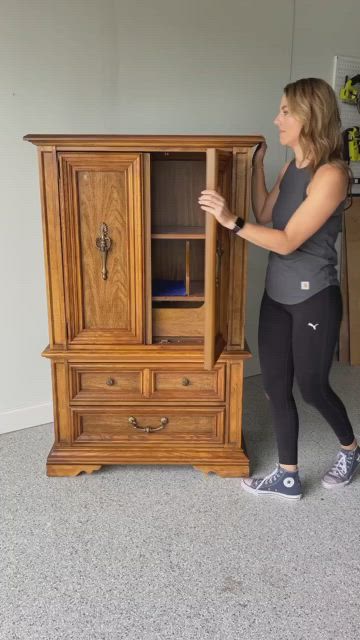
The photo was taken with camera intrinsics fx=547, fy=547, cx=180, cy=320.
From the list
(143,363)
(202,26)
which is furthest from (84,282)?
(202,26)

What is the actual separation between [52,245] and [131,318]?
42cm

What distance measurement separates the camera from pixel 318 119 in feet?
6.00

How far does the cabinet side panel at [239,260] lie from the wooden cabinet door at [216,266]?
1.1 inches

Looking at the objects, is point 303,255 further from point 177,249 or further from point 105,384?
point 105,384

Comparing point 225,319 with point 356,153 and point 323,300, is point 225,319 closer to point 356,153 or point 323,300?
point 323,300

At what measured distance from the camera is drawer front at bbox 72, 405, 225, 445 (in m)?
2.31

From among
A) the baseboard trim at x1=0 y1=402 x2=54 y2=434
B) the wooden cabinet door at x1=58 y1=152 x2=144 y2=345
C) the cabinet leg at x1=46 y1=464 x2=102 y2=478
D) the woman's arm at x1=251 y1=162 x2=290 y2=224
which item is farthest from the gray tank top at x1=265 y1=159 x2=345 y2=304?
the baseboard trim at x1=0 y1=402 x2=54 y2=434

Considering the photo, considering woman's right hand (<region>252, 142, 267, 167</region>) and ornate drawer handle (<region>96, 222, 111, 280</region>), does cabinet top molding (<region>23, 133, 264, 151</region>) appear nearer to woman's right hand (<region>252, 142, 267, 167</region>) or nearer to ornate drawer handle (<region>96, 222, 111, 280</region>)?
woman's right hand (<region>252, 142, 267, 167</region>)

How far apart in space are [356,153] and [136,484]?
8.37 feet

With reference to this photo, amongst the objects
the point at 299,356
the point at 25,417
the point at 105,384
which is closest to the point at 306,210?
the point at 299,356

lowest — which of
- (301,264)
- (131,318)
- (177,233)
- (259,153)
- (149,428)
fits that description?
(149,428)

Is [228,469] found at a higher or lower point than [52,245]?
lower

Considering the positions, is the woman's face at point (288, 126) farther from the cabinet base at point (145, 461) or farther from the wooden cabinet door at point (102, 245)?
the cabinet base at point (145, 461)

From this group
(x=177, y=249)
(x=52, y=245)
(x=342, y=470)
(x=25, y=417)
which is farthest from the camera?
(x=25, y=417)
